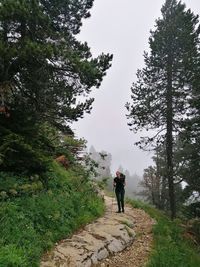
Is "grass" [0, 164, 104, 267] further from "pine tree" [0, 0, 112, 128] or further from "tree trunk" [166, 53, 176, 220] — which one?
"tree trunk" [166, 53, 176, 220]

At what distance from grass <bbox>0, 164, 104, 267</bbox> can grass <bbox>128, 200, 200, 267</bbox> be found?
252 centimetres

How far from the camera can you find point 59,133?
19.6m

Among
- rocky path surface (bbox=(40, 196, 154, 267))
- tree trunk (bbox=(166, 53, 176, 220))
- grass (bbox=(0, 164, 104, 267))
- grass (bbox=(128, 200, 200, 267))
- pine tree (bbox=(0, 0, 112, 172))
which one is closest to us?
grass (bbox=(0, 164, 104, 267))

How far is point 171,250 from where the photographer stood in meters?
11.8

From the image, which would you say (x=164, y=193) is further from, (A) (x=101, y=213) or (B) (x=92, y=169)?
(A) (x=101, y=213)

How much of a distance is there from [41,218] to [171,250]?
4.37 meters

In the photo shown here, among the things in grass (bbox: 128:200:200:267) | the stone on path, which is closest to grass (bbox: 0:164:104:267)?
the stone on path

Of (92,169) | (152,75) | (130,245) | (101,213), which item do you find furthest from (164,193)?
(130,245)

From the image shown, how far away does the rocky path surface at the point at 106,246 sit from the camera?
9352mm

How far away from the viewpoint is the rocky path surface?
9.35 metres

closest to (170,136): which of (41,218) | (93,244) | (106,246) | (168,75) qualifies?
(168,75)

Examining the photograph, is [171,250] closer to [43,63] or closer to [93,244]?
[93,244]

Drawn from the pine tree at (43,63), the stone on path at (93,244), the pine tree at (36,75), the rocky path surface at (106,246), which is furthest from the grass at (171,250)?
the pine tree at (43,63)

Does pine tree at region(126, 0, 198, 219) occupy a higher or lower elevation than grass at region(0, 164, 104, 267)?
higher
